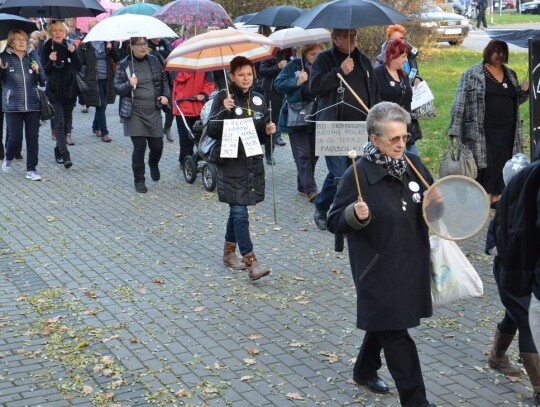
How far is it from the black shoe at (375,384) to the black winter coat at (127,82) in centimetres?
689

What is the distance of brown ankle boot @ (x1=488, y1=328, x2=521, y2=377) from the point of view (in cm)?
660

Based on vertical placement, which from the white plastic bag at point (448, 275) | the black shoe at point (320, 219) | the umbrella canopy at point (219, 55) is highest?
the umbrella canopy at point (219, 55)

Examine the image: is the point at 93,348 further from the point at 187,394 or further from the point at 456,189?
the point at 456,189

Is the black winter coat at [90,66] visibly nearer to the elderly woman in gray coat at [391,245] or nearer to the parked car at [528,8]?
the elderly woman in gray coat at [391,245]

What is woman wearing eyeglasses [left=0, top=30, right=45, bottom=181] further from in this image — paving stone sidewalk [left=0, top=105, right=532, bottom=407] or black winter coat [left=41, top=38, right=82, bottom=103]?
paving stone sidewalk [left=0, top=105, right=532, bottom=407]

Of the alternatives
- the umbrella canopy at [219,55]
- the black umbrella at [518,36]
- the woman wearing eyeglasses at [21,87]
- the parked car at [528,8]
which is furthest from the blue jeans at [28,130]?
the parked car at [528,8]

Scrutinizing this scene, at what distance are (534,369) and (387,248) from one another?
48.5 inches

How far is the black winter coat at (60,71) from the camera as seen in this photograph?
14.4 m

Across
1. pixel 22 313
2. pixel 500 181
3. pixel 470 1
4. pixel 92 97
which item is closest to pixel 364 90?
pixel 500 181

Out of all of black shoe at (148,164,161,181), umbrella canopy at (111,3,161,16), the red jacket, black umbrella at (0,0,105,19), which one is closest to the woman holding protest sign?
the red jacket

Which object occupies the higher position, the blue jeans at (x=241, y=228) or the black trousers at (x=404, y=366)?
the blue jeans at (x=241, y=228)

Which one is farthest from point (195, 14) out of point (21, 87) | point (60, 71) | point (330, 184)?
point (330, 184)

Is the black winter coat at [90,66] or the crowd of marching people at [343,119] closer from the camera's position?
the crowd of marching people at [343,119]

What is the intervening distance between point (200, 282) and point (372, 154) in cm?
349
